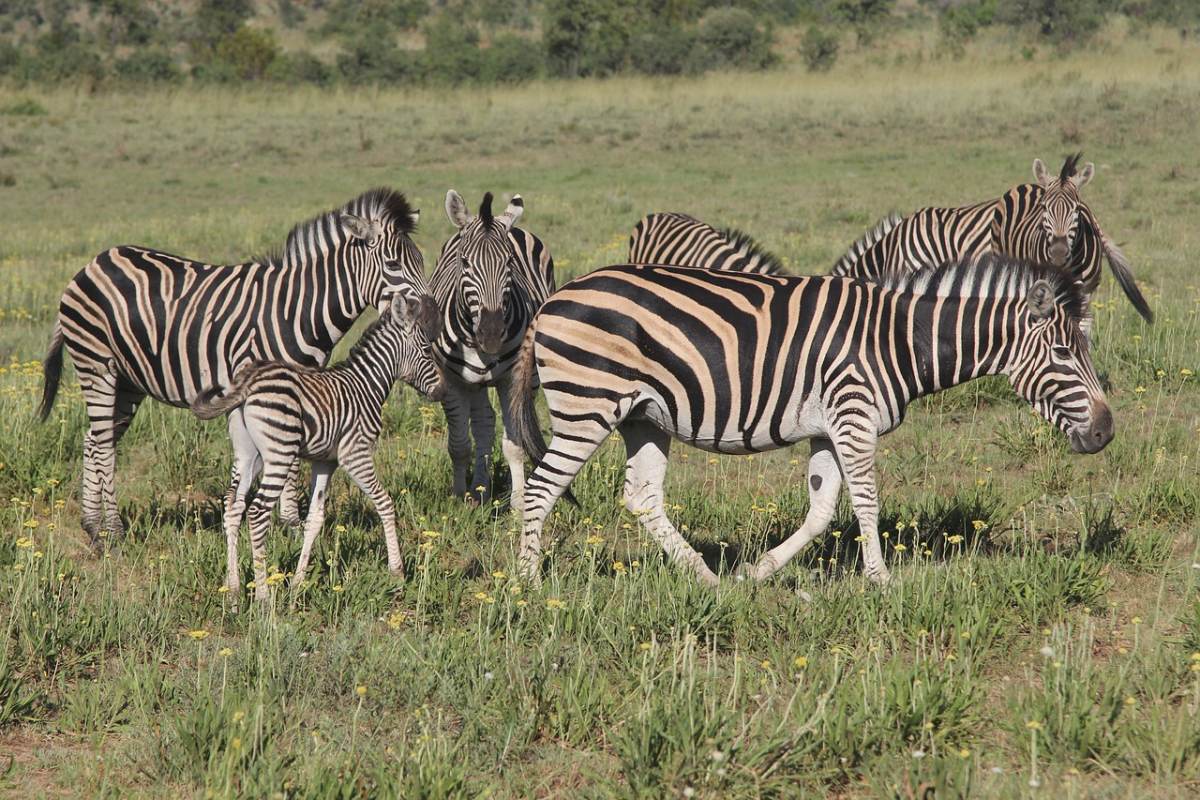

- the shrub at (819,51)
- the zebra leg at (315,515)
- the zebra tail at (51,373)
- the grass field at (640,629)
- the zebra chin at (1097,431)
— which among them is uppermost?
the shrub at (819,51)

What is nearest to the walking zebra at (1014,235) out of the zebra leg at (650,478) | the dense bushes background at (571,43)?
the zebra leg at (650,478)

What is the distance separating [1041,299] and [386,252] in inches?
130

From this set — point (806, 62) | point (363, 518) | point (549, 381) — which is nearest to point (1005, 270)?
point (549, 381)

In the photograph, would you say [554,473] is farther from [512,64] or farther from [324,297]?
[512,64]

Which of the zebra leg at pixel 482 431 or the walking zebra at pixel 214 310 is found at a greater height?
the walking zebra at pixel 214 310

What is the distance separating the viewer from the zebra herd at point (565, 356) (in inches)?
231

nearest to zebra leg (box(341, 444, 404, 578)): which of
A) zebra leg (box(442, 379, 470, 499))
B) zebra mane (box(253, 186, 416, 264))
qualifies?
zebra leg (box(442, 379, 470, 499))

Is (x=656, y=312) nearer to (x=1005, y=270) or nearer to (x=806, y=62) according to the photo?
(x=1005, y=270)

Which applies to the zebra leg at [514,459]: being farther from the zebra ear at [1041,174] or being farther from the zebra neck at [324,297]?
the zebra ear at [1041,174]

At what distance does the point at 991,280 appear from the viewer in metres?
6.14

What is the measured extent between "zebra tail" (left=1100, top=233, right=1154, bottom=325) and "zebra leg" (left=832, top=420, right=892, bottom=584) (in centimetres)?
360

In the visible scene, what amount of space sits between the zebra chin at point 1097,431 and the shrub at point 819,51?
3095 cm

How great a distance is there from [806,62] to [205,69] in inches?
751

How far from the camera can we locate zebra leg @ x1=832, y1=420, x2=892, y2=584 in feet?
19.1
